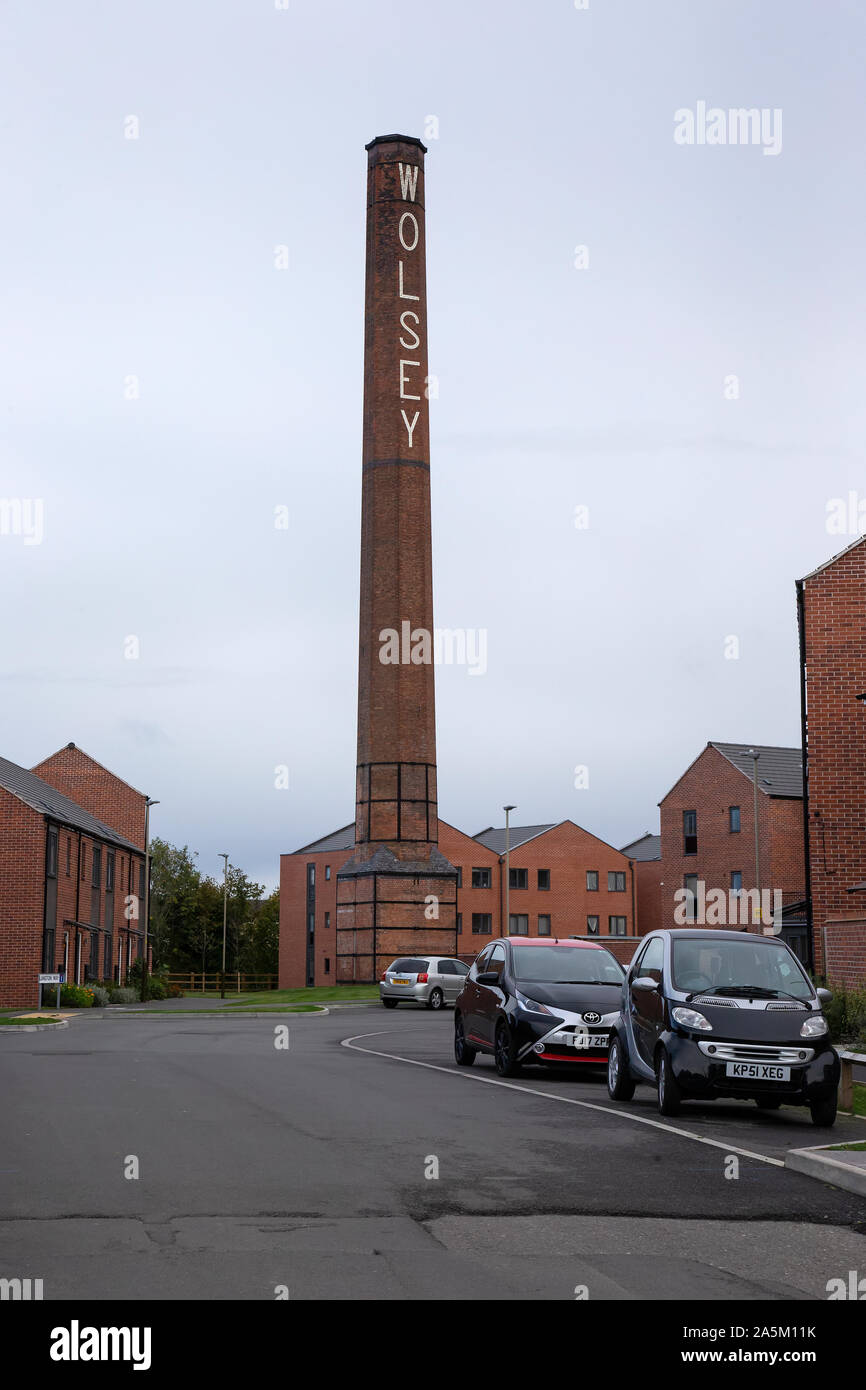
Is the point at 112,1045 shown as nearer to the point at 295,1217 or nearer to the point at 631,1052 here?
the point at 631,1052

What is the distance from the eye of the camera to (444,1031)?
29.9 m

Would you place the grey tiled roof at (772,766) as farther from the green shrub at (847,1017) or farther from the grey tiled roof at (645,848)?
the green shrub at (847,1017)

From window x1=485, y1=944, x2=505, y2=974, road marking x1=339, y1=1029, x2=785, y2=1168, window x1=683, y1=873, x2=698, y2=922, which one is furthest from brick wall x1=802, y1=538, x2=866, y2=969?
window x1=683, y1=873, x2=698, y2=922

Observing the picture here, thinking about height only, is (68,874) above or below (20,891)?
above

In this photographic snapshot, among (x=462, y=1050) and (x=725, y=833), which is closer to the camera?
(x=462, y=1050)

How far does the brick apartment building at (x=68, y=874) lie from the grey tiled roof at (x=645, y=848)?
32.7 meters

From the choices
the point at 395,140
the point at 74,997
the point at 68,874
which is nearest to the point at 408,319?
the point at 395,140

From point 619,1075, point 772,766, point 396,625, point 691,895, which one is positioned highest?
point 396,625

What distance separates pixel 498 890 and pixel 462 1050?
6757 centimetres

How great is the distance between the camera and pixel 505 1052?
17375 mm

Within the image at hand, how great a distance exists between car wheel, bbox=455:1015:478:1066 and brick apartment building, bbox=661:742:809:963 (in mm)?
40807

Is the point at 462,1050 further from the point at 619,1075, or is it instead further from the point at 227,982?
the point at 227,982
